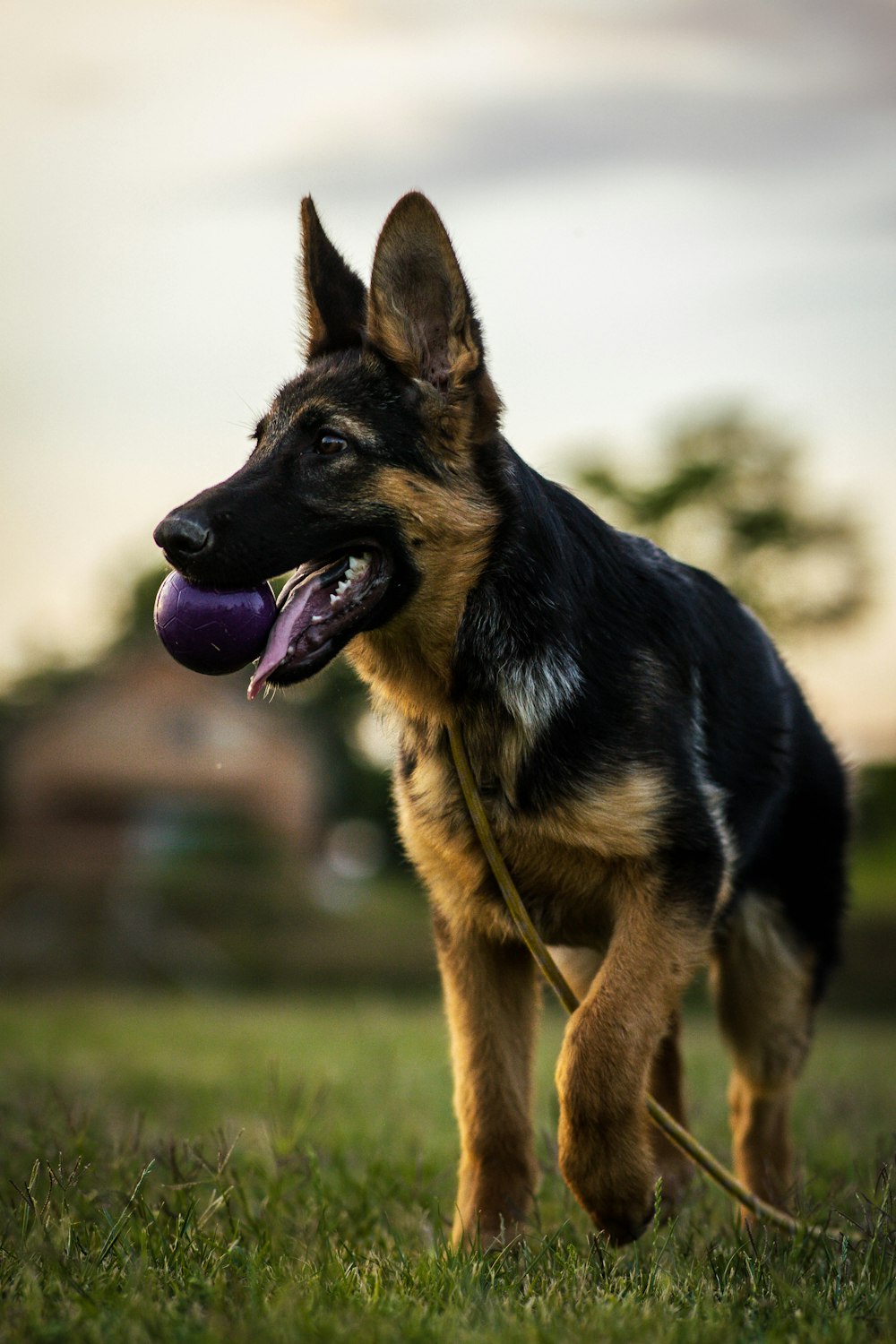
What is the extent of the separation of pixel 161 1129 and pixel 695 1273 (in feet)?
12.1

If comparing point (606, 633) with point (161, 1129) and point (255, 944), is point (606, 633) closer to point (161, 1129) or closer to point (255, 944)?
point (161, 1129)

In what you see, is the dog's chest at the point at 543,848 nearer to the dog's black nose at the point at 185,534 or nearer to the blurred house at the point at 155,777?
the dog's black nose at the point at 185,534

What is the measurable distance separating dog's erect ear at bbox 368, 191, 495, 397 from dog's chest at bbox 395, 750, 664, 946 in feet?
4.11

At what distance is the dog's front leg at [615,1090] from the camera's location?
370 centimetres

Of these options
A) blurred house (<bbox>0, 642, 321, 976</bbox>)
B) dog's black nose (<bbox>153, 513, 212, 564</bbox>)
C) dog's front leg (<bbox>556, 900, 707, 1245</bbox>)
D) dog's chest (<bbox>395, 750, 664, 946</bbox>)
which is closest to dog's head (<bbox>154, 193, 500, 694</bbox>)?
dog's black nose (<bbox>153, 513, 212, 564</bbox>)

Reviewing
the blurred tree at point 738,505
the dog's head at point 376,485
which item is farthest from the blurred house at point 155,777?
the dog's head at point 376,485

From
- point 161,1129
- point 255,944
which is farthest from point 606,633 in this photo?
point 255,944

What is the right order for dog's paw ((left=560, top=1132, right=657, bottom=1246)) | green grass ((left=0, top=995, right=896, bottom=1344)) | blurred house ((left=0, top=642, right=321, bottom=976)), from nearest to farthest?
green grass ((left=0, top=995, right=896, bottom=1344)), dog's paw ((left=560, top=1132, right=657, bottom=1246)), blurred house ((left=0, top=642, right=321, bottom=976))

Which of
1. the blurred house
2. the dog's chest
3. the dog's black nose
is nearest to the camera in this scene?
the dog's black nose

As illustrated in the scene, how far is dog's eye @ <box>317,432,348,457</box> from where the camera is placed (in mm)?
4090

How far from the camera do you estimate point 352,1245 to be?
3859mm

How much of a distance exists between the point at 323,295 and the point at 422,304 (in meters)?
0.64

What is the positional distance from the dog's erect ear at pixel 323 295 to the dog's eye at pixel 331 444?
2.14 feet

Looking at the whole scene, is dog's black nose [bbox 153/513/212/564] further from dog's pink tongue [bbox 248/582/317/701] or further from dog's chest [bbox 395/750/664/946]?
dog's chest [bbox 395/750/664/946]
